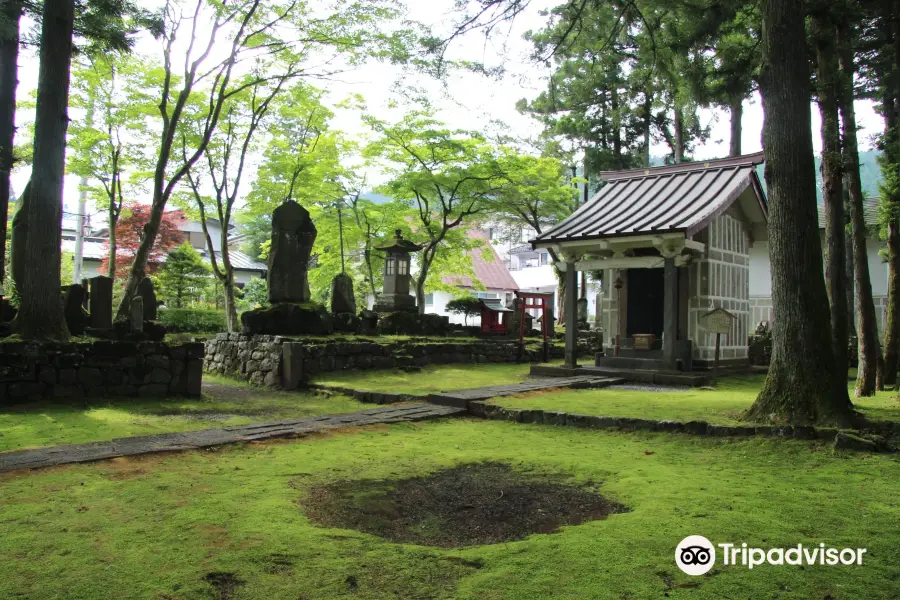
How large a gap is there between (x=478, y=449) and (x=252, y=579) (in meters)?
3.98

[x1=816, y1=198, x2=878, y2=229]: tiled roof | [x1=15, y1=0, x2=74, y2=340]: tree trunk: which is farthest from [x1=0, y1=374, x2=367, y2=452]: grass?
[x1=816, y1=198, x2=878, y2=229]: tiled roof

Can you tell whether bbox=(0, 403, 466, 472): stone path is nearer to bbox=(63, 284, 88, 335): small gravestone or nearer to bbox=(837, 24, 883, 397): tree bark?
bbox=(63, 284, 88, 335): small gravestone

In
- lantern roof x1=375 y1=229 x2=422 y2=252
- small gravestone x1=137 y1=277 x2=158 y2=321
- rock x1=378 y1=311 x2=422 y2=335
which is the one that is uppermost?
lantern roof x1=375 y1=229 x2=422 y2=252

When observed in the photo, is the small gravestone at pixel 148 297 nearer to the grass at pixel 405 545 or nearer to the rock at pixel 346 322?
the rock at pixel 346 322

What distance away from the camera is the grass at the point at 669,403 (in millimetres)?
8320

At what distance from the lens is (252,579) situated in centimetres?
316

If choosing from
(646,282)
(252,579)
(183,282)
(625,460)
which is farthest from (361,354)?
(183,282)

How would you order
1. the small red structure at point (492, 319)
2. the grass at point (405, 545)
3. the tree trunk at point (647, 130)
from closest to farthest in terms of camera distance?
the grass at point (405, 545) → the small red structure at point (492, 319) → the tree trunk at point (647, 130)

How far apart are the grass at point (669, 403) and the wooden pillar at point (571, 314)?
2585 mm

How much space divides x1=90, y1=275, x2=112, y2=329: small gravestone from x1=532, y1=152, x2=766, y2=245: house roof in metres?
9.04

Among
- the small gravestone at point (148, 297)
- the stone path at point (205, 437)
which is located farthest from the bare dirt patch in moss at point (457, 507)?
the small gravestone at point (148, 297)

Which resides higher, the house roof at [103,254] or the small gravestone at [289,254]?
the house roof at [103,254]

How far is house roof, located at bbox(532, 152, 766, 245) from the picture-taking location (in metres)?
13.9

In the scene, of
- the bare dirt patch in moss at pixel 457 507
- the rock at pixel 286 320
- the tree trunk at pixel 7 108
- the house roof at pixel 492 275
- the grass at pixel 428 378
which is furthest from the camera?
the house roof at pixel 492 275
